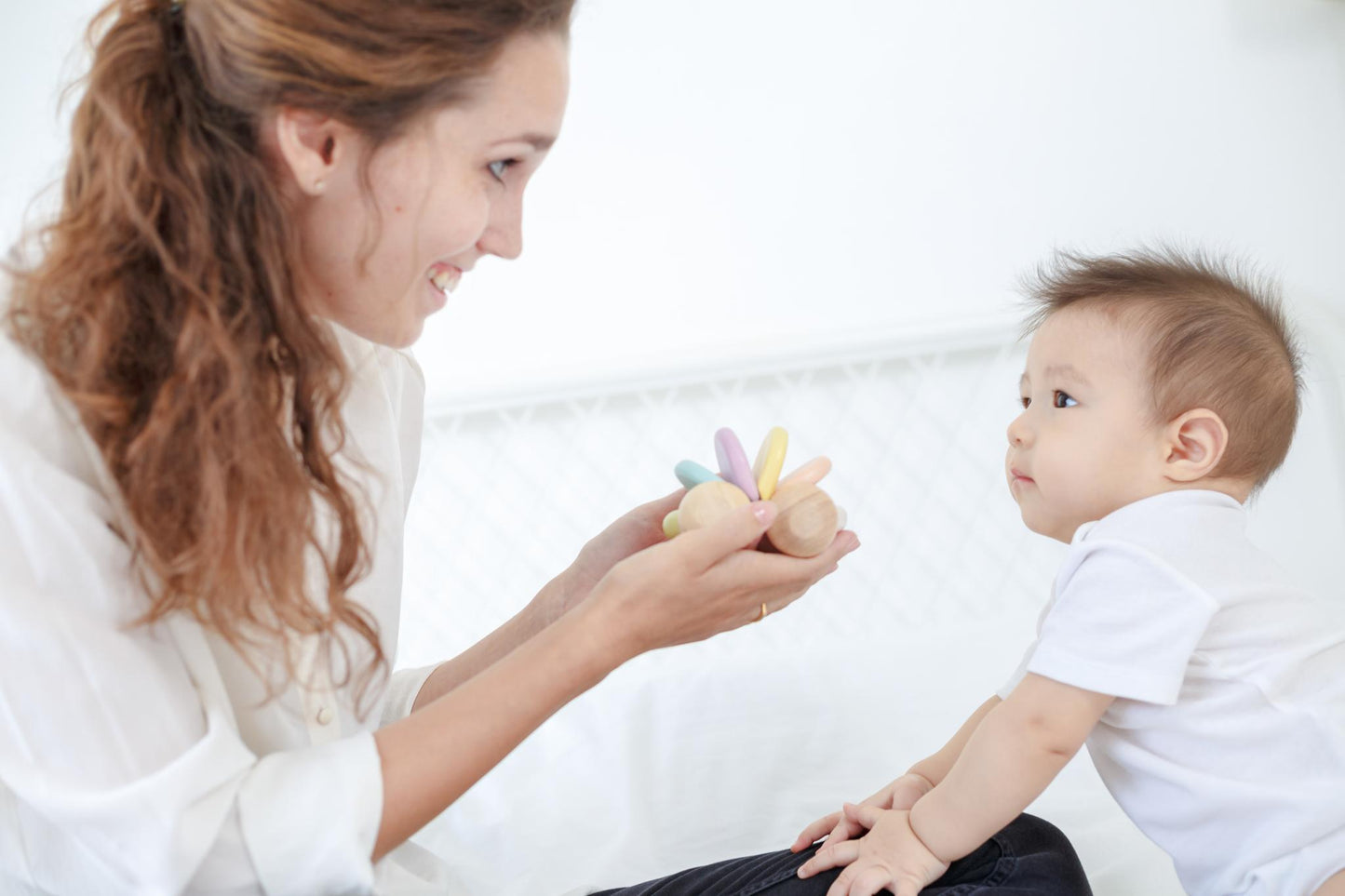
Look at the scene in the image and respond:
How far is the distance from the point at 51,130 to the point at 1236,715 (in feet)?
5.78

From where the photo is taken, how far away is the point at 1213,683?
87 cm

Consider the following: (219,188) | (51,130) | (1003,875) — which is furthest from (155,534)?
(51,130)

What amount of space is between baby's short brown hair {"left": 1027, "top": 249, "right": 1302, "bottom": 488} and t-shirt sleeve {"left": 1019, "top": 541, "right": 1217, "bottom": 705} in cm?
14

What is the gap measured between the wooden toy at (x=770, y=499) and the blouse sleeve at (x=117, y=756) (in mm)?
296

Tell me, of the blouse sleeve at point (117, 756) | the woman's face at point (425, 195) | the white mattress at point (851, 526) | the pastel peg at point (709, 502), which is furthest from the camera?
the white mattress at point (851, 526)

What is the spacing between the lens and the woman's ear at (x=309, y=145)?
29.6 inches

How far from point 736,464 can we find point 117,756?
473 millimetres

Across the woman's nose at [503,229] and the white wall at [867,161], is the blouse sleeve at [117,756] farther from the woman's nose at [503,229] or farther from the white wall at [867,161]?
the white wall at [867,161]

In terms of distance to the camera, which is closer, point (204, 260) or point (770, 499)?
point (204, 260)

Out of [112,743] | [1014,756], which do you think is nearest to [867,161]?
[1014,756]

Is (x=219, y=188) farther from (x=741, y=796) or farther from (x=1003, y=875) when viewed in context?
(x=741, y=796)

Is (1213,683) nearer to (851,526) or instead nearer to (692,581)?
(692,581)

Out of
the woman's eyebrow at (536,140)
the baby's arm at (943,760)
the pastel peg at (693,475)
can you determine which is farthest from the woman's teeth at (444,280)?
the baby's arm at (943,760)

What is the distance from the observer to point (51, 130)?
1818 millimetres
